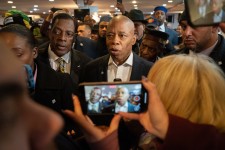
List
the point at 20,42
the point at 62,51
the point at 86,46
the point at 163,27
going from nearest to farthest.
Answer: the point at 20,42 → the point at 62,51 → the point at 86,46 → the point at 163,27

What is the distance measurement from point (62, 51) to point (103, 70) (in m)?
0.52

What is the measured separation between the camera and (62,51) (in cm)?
238

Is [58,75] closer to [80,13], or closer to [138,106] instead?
[138,106]

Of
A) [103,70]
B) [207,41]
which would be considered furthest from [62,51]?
[207,41]

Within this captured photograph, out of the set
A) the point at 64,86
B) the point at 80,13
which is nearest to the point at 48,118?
the point at 64,86

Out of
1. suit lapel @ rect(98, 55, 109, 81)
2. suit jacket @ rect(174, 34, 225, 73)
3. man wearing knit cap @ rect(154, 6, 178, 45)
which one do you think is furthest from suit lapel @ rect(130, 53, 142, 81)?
man wearing knit cap @ rect(154, 6, 178, 45)

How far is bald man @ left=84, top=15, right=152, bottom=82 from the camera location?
2018mm

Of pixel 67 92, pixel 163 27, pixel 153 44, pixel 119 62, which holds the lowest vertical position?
pixel 67 92

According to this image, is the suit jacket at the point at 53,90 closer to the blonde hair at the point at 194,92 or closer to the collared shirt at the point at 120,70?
the collared shirt at the point at 120,70

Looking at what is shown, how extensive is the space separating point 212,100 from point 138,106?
0.79 feet

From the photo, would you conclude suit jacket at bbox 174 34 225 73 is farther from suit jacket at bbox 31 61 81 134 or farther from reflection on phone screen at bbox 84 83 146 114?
reflection on phone screen at bbox 84 83 146 114

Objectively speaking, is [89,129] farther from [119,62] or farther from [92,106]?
[119,62]

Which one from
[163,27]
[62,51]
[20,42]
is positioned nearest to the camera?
[20,42]

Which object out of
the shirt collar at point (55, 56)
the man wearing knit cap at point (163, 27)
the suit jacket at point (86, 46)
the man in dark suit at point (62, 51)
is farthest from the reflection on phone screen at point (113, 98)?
the man wearing knit cap at point (163, 27)
